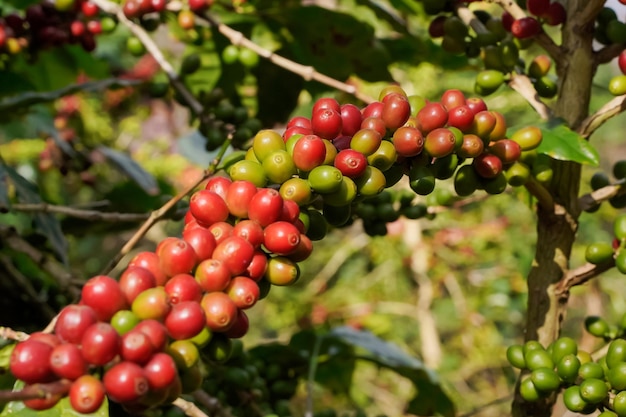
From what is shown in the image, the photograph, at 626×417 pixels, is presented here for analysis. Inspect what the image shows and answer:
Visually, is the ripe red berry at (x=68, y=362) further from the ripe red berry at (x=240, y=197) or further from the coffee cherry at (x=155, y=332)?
the ripe red berry at (x=240, y=197)

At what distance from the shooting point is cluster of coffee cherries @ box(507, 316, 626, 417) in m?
0.77

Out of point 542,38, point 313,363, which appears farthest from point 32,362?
point 313,363

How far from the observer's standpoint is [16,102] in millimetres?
1359

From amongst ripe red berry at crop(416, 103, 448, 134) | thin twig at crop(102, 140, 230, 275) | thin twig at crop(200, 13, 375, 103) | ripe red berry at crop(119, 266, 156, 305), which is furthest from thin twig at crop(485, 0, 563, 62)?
ripe red berry at crop(119, 266, 156, 305)

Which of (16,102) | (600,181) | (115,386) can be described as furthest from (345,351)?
(115,386)

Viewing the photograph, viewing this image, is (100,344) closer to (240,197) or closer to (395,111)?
(240,197)

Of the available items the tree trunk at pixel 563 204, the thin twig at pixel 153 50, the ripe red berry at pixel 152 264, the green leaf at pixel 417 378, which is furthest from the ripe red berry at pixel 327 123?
the green leaf at pixel 417 378

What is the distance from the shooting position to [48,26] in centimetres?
149

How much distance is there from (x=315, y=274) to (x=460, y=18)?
3139 mm

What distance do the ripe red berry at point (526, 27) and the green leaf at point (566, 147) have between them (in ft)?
0.59

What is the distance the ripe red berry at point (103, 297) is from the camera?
1.71ft

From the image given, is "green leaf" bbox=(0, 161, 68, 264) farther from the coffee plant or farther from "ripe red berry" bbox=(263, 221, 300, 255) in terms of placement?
"ripe red berry" bbox=(263, 221, 300, 255)

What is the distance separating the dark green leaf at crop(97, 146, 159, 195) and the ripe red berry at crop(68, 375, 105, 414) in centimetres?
111

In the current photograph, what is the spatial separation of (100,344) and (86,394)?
0.11 feet
